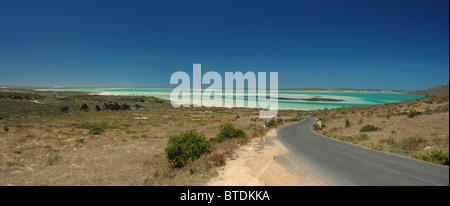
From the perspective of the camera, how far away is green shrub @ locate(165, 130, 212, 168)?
12.8 metres

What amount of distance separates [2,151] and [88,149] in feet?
19.0

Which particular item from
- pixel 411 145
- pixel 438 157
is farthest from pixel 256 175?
pixel 411 145

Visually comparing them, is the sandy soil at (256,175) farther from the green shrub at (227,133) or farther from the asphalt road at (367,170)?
the green shrub at (227,133)

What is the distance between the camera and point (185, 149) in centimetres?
1309

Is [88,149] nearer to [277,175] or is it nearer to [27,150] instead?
[27,150]

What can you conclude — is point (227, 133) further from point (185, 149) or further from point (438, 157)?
point (438, 157)

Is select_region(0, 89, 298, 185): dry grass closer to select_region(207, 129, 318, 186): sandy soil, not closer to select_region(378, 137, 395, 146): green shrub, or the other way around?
select_region(207, 129, 318, 186): sandy soil

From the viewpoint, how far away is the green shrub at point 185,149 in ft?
41.9

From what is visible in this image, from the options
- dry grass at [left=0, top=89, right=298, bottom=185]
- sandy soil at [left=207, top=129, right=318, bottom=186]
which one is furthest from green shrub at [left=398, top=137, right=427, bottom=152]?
dry grass at [left=0, top=89, right=298, bottom=185]

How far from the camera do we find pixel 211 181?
805cm
